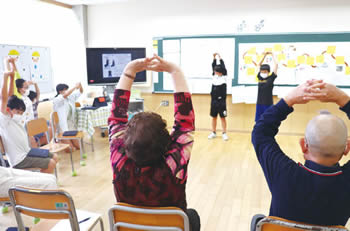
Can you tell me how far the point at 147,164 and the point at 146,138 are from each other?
0.12 metres

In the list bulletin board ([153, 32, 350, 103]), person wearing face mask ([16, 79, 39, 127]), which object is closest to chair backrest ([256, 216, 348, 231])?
person wearing face mask ([16, 79, 39, 127])

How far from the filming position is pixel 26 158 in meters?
2.80

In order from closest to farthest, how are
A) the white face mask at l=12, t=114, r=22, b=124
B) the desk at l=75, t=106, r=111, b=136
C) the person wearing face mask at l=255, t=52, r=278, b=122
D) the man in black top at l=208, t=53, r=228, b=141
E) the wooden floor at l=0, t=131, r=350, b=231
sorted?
the wooden floor at l=0, t=131, r=350, b=231, the white face mask at l=12, t=114, r=22, b=124, the desk at l=75, t=106, r=111, b=136, the person wearing face mask at l=255, t=52, r=278, b=122, the man in black top at l=208, t=53, r=228, b=141

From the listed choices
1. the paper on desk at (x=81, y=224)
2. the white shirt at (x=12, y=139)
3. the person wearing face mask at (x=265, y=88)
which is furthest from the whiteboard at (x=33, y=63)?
the person wearing face mask at (x=265, y=88)

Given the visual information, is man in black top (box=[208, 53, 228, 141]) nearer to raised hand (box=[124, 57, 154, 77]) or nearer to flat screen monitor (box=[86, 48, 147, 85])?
flat screen monitor (box=[86, 48, 147, 85])

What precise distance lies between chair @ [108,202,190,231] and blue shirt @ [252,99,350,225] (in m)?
0.43

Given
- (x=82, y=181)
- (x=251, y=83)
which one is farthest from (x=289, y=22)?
(x=82, y=181)

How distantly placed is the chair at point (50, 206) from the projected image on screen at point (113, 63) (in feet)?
14.0

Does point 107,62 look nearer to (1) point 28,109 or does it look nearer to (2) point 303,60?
(1) point 28,109

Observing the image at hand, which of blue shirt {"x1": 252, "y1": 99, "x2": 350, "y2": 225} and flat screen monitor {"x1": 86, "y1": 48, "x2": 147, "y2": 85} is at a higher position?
flat screen monitor {"x1": 86, "y1": 48, "x2": 147, "y2": 85}

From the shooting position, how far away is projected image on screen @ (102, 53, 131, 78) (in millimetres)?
5574

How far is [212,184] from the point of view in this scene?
10.8 feet

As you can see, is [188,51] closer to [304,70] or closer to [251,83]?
[251,83]

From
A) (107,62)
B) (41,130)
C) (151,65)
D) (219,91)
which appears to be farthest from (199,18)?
(151,65)
